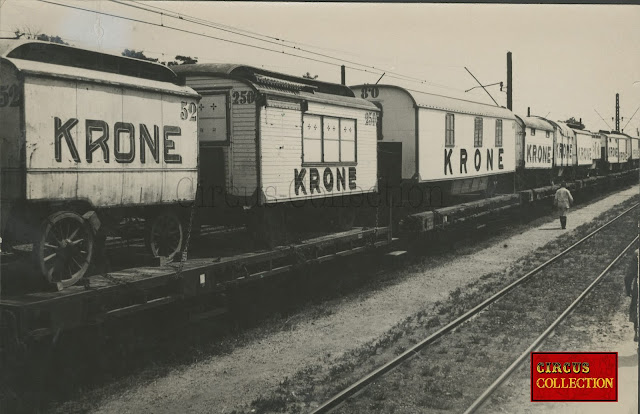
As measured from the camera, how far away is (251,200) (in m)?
9.38

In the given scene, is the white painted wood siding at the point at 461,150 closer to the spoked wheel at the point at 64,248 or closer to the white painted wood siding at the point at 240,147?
the white painted wood siding at the point at 240,147

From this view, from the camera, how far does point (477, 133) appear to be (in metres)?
18.3

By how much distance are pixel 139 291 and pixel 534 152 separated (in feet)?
72.0

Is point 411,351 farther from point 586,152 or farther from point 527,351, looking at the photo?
point 586,152

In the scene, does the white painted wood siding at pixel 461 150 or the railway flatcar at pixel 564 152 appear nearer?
the white painted wood siding at pixel 461 150

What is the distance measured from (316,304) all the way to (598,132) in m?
34.3

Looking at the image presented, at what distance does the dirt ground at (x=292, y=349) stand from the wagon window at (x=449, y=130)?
3451 millimetres

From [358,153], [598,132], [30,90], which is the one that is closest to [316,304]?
[358,153]

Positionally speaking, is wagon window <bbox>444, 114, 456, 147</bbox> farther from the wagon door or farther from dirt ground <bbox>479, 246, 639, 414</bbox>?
the wagon door

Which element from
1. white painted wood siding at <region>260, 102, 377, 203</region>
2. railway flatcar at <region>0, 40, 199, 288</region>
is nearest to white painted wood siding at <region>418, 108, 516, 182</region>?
white painted wood siding at <region>260, 102, 377, 203</region>

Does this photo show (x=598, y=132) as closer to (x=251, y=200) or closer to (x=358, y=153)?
(x=358, y=153)

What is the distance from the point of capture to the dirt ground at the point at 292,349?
22.5 feet

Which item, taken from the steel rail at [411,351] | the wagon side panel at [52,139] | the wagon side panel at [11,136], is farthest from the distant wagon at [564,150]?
the wagon side panel at [11,136]

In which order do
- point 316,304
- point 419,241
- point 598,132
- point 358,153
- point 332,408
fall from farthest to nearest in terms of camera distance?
point 598,132 < point 419,241 < point 358,153 < point 316,304 < point 332,408
